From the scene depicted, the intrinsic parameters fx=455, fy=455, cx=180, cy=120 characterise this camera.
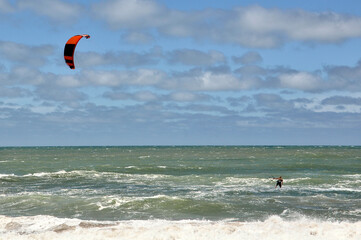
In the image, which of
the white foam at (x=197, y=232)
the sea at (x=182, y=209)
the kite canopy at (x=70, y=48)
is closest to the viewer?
the white foam at (x=197, y=232)

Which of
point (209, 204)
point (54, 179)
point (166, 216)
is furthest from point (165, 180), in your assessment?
point (166, 216)

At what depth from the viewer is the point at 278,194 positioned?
99.5ft

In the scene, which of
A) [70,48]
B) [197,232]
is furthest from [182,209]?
[70,48]

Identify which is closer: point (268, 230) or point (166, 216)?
point (268, 230)

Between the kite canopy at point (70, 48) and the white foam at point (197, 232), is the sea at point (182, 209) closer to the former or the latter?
the white foam at point (197, 232)

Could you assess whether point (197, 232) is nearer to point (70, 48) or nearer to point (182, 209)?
point (182, 209)

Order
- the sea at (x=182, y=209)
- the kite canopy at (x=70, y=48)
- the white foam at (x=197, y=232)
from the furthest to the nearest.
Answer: the kite canopy at (x=70, y=48) < the sea at (x=182, y=209) < the white foam at (x=197, y=232)

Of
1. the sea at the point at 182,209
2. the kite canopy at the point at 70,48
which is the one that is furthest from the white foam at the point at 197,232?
the kite canopy at the point at 70,48

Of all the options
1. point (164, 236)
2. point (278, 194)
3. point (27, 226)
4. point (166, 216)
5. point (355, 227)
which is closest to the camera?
point (164, 236)

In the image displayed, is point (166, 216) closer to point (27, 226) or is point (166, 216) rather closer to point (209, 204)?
point (209, 204)

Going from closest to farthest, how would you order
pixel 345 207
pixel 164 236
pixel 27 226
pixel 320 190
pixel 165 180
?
pixel 164 236, pixel 27 226, pixel 345 207, pixel 320 190, pixel 165 180

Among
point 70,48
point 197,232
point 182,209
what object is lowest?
point 182,209

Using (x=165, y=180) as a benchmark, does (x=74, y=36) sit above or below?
above

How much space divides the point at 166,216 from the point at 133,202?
3.81 meters
